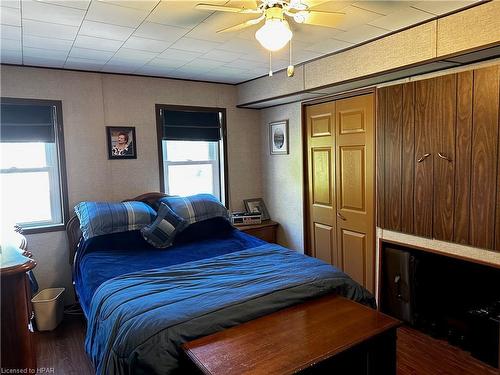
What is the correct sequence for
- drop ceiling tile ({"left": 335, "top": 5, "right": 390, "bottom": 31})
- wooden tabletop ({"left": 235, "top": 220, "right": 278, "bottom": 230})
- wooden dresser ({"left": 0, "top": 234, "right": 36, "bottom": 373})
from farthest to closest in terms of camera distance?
wooden tabletop ({"left": 235, "top": 220, "right": 278, "bottom": 230}), drop ceiling tile ({"left": 335, "top": 5, "right": 390, "bottom": 31}), wooden dresser ({"left": 0, "top": 234, "right": 36, "bottom": 373})

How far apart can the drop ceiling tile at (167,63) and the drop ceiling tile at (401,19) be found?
5.65ft

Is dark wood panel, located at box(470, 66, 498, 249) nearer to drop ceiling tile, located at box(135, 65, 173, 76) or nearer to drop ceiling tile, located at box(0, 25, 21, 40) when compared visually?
drop ceiling tile, located at box(135, 65, 173, 76)

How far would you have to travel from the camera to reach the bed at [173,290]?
167 centimetres

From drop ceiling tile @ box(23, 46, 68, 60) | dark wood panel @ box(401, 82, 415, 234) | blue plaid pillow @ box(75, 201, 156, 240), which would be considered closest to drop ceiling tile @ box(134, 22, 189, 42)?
drop ceiling tile @ box(23, 46, 68, 60)

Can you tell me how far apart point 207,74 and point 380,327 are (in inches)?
117

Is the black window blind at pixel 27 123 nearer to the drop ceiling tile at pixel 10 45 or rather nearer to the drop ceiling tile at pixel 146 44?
the drop ceiling tile at pixel 10 45

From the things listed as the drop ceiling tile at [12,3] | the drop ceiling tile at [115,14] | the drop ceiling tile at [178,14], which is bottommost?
the drop ceiling tile at [12,3]

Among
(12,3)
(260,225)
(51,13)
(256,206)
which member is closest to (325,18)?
(51,13)

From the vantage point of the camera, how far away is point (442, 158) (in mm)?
2510

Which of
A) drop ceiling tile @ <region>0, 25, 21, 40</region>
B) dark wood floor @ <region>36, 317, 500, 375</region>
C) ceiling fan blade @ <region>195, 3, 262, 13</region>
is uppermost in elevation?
drop ceiling tile @ <region>0, 25, 21, 40</region>

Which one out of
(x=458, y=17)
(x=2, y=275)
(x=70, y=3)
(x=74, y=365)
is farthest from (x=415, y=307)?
(x=70, y=3)

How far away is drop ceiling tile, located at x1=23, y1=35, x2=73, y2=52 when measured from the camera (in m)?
2.47

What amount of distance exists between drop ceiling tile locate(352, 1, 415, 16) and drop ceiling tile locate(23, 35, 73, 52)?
6.76 feet

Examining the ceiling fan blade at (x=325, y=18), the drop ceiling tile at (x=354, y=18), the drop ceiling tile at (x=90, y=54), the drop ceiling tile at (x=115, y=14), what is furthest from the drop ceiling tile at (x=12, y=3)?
the drop ceiling tile at (x=354, y=18)
